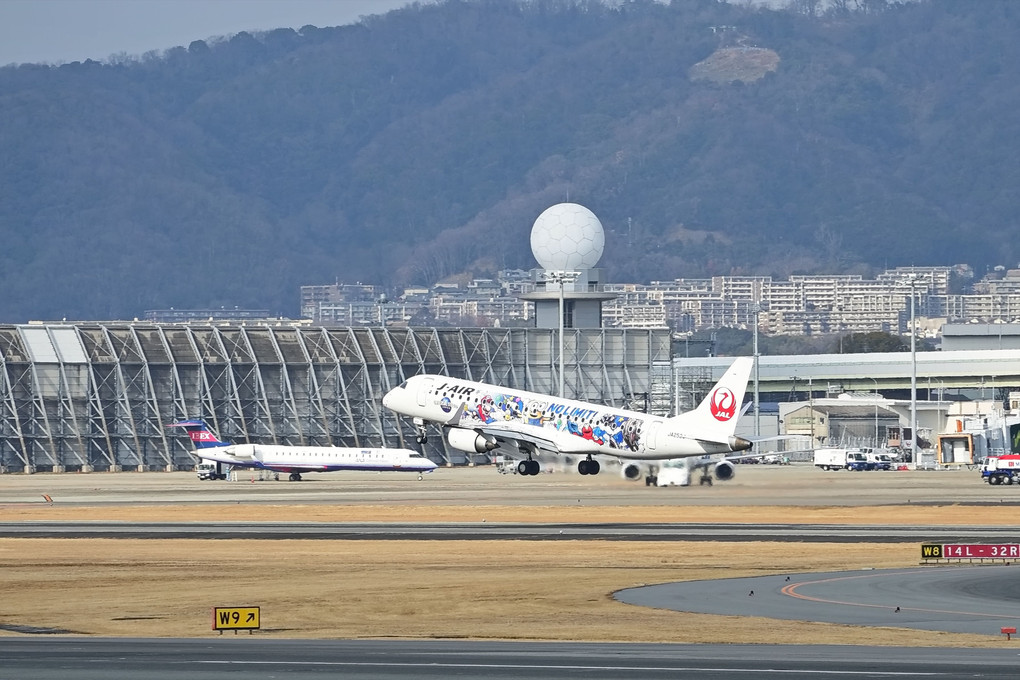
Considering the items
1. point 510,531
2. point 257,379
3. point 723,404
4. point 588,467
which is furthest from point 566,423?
point 257,379

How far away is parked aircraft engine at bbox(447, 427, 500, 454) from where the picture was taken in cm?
10256

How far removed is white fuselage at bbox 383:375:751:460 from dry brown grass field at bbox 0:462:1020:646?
668cm

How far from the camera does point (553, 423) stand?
103 m

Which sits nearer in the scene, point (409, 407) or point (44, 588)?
point (44, 588)

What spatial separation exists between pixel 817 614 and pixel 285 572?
67.1ft

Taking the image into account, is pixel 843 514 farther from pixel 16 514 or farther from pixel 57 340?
pixel 57 340

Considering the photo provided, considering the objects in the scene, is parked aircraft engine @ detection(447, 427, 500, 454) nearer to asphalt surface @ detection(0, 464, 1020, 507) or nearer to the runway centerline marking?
asphalt surface @ detection(0, 464, 1020, 507)

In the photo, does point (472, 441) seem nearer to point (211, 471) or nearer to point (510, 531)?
point (510, 531)

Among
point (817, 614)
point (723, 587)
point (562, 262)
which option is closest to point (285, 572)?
point (723, 587)

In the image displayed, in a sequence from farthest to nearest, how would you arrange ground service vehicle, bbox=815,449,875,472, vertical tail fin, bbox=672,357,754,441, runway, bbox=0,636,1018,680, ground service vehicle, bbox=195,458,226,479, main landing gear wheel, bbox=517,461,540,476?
ground service vehicle, bbox=815,449,875,472 < ground service vehicle, bbox=195,458,226,479 < main landing gear wheel, bbox=517,461,540,476 < vertical tail fin, bbox=672,357,754,441 < runway, bbox=0,636,1018,680

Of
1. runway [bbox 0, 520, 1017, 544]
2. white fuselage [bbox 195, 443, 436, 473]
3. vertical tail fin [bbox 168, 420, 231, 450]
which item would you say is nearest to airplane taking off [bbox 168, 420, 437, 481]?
white fuselage [bbox 195, 443, 436, 473]

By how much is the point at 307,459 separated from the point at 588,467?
41470 mm

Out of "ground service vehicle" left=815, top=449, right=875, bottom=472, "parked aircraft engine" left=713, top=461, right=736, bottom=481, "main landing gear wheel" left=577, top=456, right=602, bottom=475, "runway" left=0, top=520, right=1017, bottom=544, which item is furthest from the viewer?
"ground service vehicle" left=815, top=449, right=875, bottom=472

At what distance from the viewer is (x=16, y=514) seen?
91688 mm
